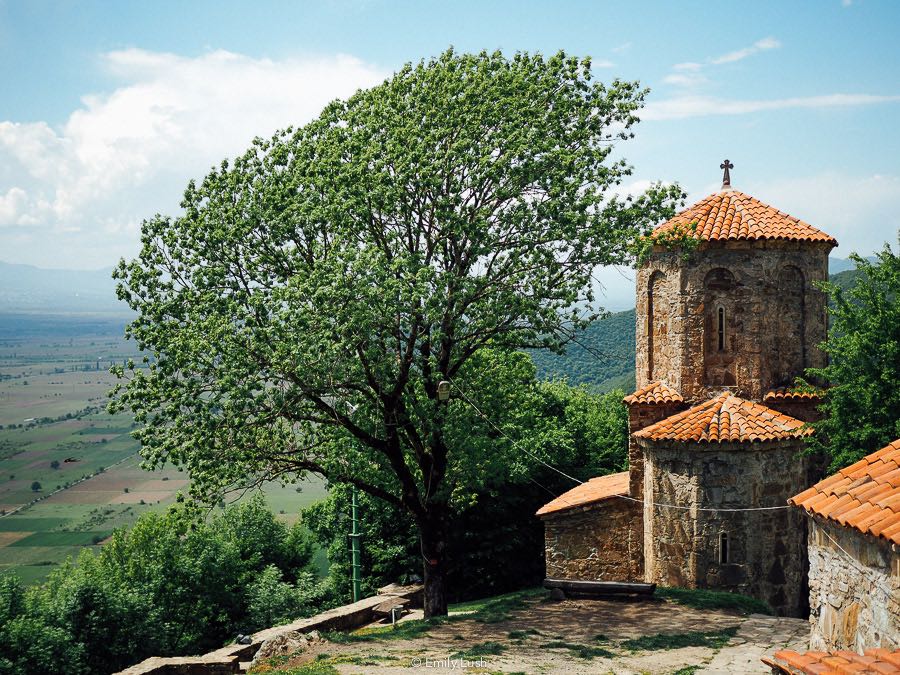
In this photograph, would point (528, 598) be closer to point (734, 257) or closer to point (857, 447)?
point (857, 447)

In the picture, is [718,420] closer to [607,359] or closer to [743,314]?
[743,314]

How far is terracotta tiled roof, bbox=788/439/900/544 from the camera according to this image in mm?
9020

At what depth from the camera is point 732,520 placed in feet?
59.7

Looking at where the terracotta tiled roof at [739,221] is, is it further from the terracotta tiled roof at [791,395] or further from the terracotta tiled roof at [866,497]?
the terracotta tiled roof at [866,497]

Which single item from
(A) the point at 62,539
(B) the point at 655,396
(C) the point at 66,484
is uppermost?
(B) the point at 655,396

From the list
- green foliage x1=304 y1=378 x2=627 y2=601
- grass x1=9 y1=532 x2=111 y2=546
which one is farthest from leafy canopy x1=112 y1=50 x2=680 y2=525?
grass x1=9 y1=532 x2=111 y2=546

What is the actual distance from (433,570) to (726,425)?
7842 mm

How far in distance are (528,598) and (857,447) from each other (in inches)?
340

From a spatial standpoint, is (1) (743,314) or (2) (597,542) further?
(2) (597,542)

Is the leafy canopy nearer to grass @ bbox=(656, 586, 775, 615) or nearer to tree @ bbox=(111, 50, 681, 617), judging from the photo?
tree @ bbox=(111, 50, 681, 617)

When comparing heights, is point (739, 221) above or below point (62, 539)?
above

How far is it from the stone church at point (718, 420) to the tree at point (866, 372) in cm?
94

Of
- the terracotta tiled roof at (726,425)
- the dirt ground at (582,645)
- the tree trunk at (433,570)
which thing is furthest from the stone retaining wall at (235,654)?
the terracotta tiled roof at (726,425)

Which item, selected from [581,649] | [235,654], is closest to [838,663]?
[581,649]
